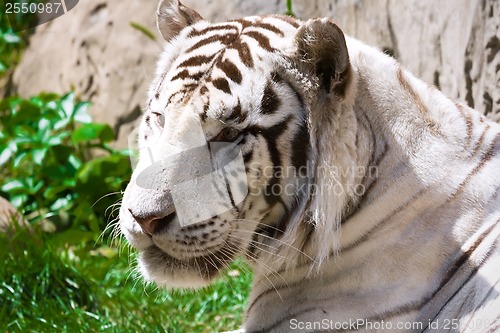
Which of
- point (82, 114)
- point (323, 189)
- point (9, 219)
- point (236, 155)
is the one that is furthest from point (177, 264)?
point (82, 114)

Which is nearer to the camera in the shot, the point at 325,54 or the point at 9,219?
the point at 325,54

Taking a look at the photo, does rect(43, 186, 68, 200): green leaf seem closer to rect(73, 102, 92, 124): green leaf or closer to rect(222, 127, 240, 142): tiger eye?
rect(73, 102, 92, 124): green leaf

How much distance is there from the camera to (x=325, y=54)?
2018 millimetres

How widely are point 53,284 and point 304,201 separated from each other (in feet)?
4.96

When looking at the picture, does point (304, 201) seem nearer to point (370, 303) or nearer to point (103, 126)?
point (370, 303)

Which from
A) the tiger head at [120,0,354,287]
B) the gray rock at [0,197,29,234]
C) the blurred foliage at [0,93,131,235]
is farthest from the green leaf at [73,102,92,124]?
the tiger head at [120,0,354,287]

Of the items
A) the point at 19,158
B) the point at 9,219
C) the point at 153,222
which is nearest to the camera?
the point at 153,222

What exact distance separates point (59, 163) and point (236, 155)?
117 inches

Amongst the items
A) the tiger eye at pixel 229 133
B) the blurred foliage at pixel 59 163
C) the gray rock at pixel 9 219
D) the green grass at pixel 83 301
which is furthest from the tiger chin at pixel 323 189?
the blurred foliage at pixel 59 163

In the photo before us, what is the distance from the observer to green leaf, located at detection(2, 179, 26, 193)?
14.8 ft

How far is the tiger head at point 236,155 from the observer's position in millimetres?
2004

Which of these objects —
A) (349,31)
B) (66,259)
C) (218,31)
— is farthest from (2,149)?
(218,31)

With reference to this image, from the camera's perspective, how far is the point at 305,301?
209 cm

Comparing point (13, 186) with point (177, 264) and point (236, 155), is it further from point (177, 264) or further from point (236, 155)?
point (236, 155)
